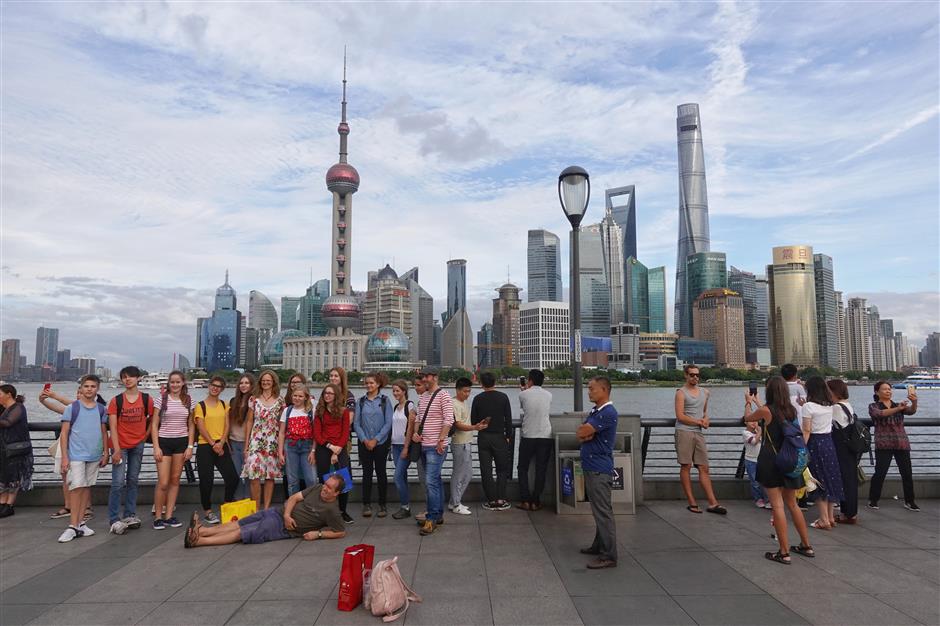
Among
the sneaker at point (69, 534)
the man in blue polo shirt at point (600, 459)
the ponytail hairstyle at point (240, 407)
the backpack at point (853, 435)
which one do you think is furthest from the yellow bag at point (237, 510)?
the backpack at point (853, 435)

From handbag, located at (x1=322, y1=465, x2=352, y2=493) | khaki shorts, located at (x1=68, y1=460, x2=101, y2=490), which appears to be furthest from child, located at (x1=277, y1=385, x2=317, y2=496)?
khaki shorts, located at (x1=68, y1=460, x2=101, y2=490)

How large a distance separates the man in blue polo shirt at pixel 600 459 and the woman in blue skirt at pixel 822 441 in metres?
2.88

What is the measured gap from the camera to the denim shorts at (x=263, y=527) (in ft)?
22.0

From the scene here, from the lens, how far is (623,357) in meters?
195

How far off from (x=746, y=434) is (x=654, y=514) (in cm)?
198

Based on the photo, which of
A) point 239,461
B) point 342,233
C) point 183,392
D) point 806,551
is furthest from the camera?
point 342,233

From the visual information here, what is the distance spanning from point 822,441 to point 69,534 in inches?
376

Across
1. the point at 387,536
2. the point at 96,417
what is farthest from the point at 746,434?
the point at 96,417

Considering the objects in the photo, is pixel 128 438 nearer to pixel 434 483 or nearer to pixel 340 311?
pixel 434 483

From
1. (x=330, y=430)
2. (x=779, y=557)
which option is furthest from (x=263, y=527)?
(x=779, y=557)

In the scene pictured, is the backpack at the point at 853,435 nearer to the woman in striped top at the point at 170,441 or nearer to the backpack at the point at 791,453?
the backpack at the point at 791,453

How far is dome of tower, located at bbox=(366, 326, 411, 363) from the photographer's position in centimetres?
15850

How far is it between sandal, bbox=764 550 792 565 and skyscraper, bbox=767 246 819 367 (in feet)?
689

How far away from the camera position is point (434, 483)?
7.35m
